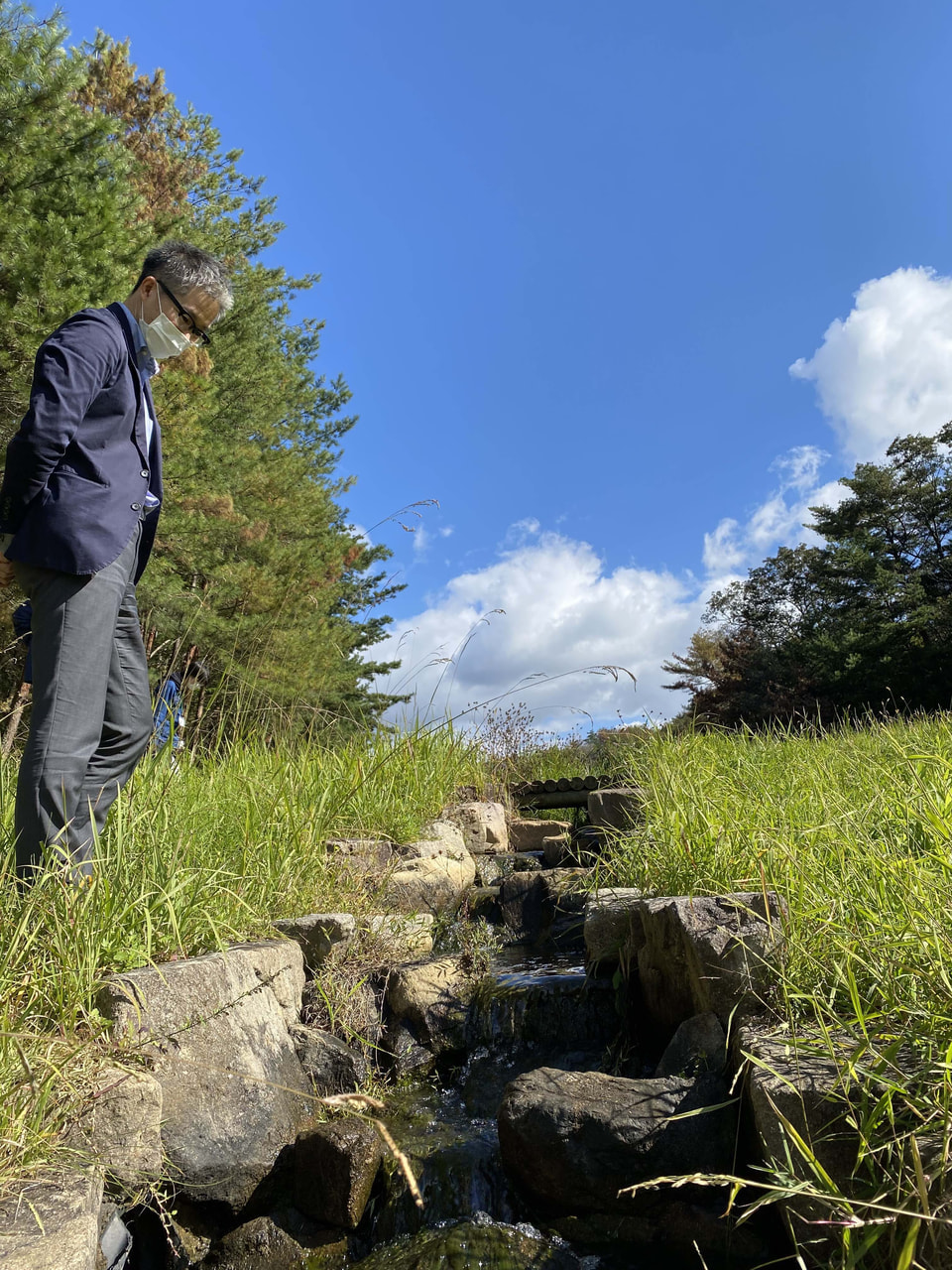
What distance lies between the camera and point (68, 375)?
214 centimetres

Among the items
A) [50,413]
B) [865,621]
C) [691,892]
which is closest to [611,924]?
[691,892]

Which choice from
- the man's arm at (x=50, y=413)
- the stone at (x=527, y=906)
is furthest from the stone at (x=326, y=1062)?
the stone at (x=527, y=906)

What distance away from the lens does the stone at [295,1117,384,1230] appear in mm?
2057

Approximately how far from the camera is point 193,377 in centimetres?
760

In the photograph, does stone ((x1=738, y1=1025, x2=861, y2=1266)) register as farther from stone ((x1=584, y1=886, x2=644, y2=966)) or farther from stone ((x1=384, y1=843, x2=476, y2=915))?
stone ((x1=384, y1=843, x2=476, y2=915))

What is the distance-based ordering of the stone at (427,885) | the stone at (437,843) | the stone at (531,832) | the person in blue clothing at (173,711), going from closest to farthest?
the person in blue clothing at (173,711) → the stone at (427,885) → the stone at (437,843) → the stone at (531,832)

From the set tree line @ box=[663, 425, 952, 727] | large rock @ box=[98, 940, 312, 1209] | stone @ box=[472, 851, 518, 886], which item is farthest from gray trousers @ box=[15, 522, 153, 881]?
tree line @ box=[663, 425, 952, 727]

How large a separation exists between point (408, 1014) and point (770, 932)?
149 cm

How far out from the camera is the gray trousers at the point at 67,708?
205 cm

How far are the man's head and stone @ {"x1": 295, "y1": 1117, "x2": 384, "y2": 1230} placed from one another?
7.78ft

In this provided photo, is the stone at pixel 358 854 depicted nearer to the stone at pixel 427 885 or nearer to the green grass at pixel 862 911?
the stone at pixel 427 885

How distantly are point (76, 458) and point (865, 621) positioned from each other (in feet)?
50.4

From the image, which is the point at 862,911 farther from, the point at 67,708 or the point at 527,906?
the point at 527,906

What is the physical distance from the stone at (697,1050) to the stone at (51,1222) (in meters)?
1.52
